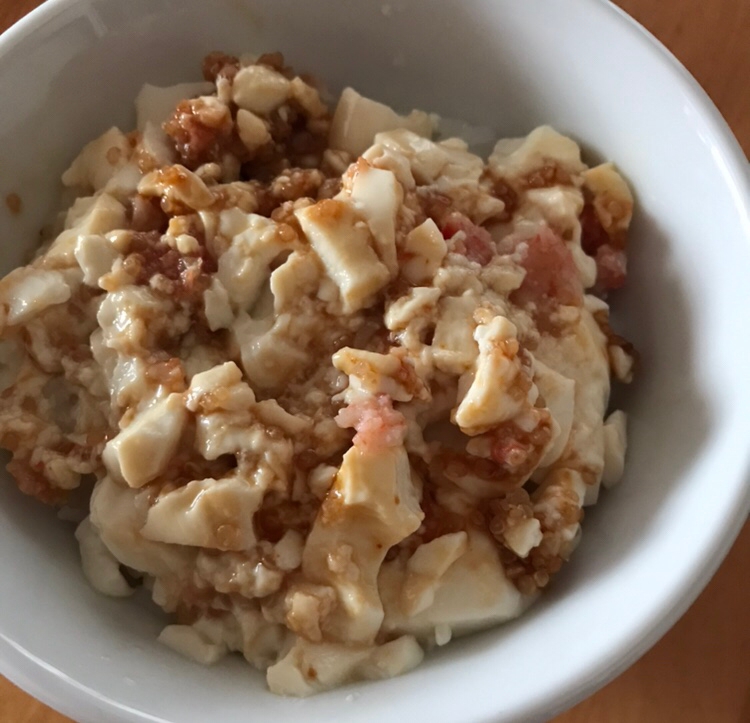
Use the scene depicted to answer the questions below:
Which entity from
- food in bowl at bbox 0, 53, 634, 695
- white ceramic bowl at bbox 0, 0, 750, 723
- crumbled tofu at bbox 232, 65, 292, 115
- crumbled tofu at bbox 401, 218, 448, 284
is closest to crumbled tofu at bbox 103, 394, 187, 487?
food in bowl at bbox 0, 53, 634, 695

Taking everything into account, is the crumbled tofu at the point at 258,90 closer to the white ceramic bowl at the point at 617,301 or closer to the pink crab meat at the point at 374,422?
the white ceramic bowl at the point at 617,301

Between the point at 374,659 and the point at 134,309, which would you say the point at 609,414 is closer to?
the point at 374,659

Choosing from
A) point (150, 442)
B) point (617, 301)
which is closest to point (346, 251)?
point (150, 442)

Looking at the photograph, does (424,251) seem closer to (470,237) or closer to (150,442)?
(470,237)

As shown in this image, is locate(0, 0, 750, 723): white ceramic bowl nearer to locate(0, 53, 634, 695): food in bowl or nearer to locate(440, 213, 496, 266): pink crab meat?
locate(0, 53, 634, 695): food in bowl

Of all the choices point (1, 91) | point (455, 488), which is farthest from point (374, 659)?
point (1, 91)
